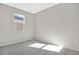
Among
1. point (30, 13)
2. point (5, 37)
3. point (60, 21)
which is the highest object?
point (30, 13)

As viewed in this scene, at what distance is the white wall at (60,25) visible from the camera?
11.4 ft

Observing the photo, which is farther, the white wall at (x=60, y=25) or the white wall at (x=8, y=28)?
the white wall at (x=8, y=28)

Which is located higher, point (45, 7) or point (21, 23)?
point (45, 7)

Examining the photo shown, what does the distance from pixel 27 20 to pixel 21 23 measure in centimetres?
59

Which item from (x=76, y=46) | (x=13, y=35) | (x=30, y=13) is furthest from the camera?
(x=30, y=13)

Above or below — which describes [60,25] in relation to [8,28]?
above

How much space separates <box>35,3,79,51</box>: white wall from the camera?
3.48 metres

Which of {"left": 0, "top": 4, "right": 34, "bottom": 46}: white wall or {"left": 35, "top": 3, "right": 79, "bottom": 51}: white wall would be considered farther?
{"left": 0, "top": 4, "right": 34, "bottom": 46}: white wall

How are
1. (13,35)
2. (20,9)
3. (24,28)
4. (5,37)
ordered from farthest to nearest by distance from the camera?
1. (24,28)
2. (20,9)
3. (13,35)
4. (5,37)

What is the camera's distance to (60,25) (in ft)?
13.4

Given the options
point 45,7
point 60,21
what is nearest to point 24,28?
point 45,7

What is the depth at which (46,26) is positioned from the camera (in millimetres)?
4855

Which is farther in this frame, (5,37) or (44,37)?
(44,37)

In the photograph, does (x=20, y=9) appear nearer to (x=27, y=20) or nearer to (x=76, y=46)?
(x=27, y=20)
